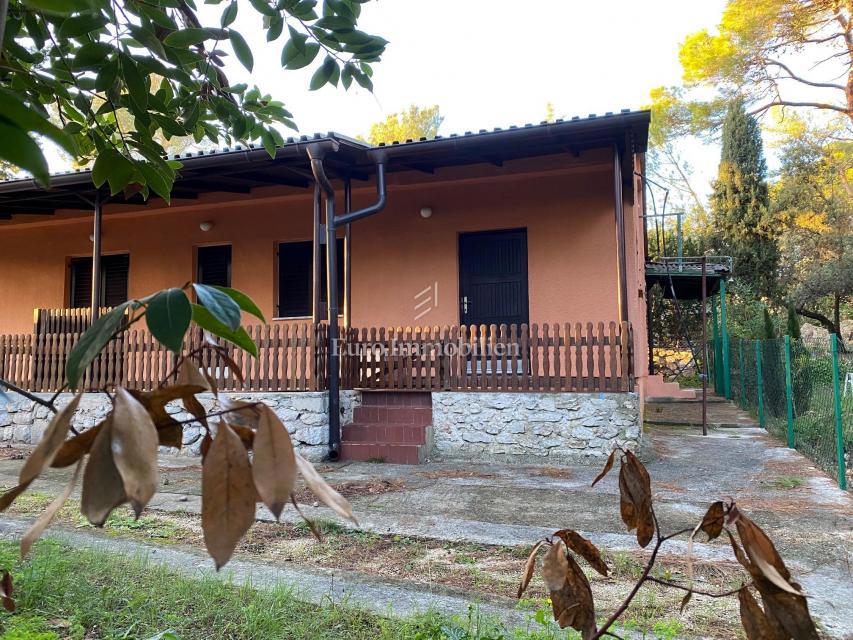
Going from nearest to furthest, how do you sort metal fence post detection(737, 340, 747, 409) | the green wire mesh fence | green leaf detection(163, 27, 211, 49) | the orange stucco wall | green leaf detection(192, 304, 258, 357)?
green leaf detection(192, 304, 258, 357) → green leaf detection(163, 27, 211, 49) → the green wire mesh fence → the orange stucco wall → metal fence post detection(737, 340, 747, 409)

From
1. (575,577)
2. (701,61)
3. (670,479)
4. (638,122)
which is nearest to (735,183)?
(701,61)

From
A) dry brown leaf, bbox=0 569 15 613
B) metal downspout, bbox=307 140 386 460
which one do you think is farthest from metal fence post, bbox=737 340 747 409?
dry brown leaf, bbox=0 569 15 613

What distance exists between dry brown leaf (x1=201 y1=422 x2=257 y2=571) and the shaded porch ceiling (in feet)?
22.8

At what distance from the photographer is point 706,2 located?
23156mm

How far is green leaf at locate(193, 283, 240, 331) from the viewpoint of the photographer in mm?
600

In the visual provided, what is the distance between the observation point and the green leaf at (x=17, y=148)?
48 centimetres

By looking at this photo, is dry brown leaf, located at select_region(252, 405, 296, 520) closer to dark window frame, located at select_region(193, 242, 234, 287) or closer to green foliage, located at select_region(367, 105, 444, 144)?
dark window frame, located at select_region(193, 242, 234, 287)

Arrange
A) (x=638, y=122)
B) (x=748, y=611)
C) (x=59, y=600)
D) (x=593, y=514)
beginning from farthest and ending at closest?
(x=638, y=122) < (x=593, y=514) < (x=59, y=600) < (x=748, y=611)

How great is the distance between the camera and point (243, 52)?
5.83 feet

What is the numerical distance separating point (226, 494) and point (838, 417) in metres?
6.97

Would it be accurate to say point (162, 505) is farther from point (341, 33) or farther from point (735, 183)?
point (735, 183)

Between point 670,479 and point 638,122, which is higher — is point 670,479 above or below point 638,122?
below

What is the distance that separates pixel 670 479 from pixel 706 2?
23.6 meters

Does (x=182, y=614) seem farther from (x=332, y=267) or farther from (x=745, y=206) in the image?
(x=745, y=206)
